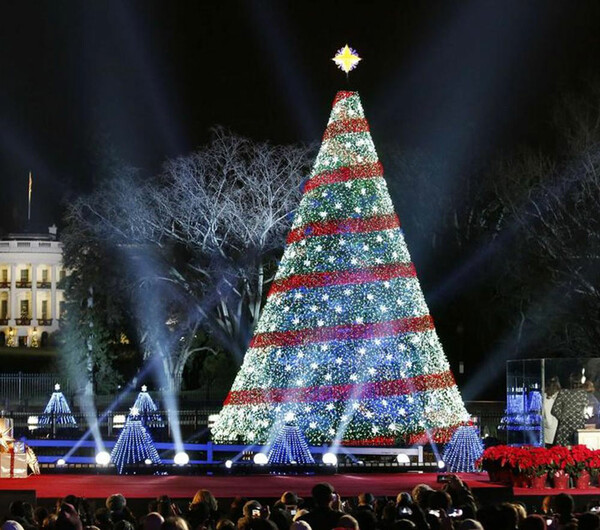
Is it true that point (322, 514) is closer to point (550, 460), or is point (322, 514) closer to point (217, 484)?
point (550, 460)

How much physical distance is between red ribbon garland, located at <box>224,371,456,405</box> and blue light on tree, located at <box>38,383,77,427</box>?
755 cm

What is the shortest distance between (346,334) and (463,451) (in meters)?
4.14

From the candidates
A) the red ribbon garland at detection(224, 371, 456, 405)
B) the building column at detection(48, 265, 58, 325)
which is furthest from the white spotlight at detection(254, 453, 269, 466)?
the building column at detection(48, 265, 58, 325)

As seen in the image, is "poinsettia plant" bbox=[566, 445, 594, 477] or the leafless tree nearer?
"poinsettia plant" bbox=[566, 445, 594, 477]

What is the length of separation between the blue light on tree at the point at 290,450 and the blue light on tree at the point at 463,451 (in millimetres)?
2834

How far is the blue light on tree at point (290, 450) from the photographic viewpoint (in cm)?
2677

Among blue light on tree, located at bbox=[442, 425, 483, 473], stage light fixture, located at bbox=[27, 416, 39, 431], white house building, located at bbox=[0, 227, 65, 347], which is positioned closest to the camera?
blue light on tree, located at bbox=[442, 425, 483, 473]

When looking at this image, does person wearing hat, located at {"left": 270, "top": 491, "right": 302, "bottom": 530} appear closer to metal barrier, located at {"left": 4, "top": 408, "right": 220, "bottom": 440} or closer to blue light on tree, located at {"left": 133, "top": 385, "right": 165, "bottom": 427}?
metal barrier, located at {"left": 4, "top": 408, "right": 220, "bottom": 440}

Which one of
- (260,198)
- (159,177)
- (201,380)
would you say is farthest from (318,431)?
(201,380)

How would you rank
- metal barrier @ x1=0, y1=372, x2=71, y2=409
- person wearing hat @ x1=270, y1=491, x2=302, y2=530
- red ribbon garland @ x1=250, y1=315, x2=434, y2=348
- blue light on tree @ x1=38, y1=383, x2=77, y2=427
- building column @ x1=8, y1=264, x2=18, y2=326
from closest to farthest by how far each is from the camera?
person wearing hat @ x1=270, y1=491, x2=302, y2=530, red ribbon garland @ x1=250, y1=315, x2=434, y2=348, blue light on tree @ x1=38, y1=383, x2=77, y2=427, metal barrier @ x1=0, y1=372, x2=71, y2=409, building column @ x1=8, y1=264, x2=18, y2=326

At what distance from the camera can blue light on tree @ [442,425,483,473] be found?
27203 mm

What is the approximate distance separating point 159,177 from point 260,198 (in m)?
4.99

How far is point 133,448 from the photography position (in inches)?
1061

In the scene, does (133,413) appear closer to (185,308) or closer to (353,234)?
(353,234)
